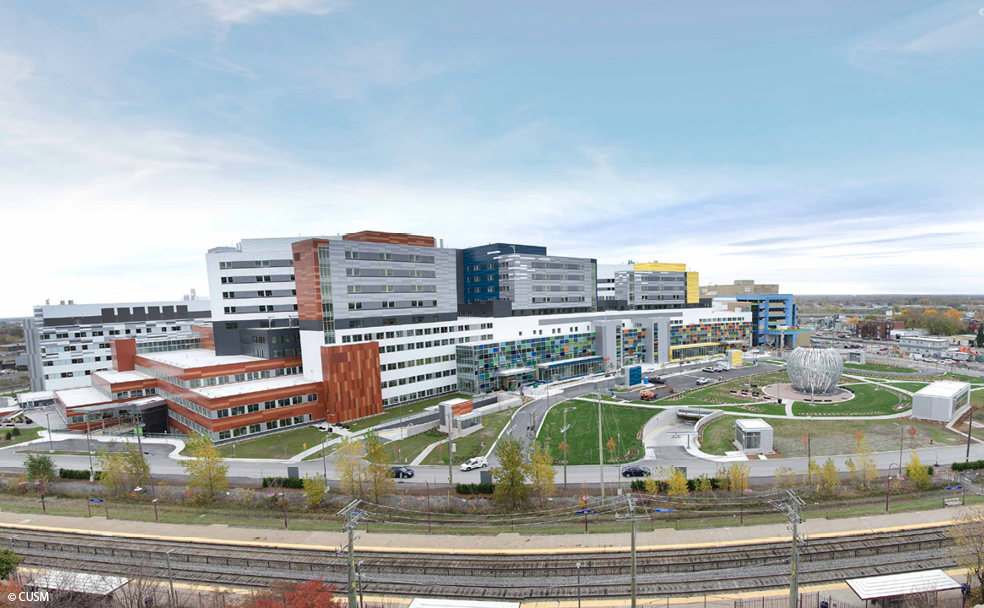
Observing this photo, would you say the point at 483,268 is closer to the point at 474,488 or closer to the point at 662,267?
the point at 662,267

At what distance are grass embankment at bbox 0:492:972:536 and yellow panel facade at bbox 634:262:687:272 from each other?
319 ft

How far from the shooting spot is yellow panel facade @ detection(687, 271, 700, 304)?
13462cm

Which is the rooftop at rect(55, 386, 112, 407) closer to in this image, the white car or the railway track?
the railway track

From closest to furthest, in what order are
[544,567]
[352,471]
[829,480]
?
[544,567], [829,480], [352,471]

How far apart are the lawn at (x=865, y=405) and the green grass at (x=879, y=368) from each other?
26196 mm

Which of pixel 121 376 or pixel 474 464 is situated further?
pixel 121 376

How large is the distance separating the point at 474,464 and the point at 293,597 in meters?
26.1

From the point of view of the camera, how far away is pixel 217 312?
271 feet

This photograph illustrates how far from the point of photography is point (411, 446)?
56062 millimetres

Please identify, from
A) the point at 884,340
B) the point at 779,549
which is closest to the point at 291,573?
the point at 779,549

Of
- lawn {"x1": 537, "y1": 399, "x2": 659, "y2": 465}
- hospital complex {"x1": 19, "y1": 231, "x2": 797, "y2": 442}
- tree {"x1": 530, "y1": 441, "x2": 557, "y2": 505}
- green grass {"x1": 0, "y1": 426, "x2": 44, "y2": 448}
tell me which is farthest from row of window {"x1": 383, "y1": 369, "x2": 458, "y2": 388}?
green grass {"x1": 0, "y1": 426, "x2": 44, "y2": 448}

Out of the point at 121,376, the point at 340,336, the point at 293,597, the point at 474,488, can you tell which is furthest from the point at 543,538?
the point at 121,376

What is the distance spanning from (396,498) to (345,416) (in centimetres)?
2823

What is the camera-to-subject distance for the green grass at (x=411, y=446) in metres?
51.8
